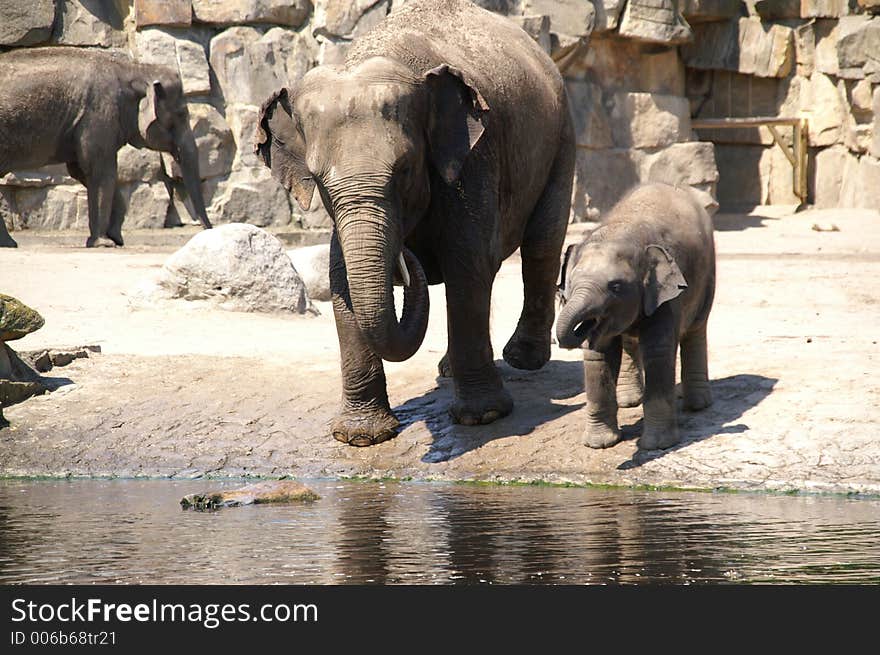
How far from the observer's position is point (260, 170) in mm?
19312

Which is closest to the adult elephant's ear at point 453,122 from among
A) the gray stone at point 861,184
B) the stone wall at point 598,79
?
the stone wall at point 598,79

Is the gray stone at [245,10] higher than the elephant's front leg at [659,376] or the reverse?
higher

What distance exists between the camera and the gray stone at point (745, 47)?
2300cm

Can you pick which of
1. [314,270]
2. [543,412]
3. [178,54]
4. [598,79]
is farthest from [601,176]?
[543,412]

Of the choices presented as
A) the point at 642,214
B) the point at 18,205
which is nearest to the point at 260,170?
the point at 18,205

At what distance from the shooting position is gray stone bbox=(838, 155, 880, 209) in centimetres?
2169

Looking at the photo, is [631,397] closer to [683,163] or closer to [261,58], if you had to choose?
[261,58]

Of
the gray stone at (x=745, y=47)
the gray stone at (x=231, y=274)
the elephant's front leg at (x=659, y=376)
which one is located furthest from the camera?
the gray stone at (x=745, y=47)

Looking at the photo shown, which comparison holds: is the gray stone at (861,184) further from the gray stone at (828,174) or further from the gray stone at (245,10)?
the gray stone at (245,10)

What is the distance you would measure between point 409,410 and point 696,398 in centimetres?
175

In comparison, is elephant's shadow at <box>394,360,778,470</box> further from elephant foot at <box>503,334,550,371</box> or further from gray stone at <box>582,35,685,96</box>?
gray stone at <box>582,35,685,96</box>

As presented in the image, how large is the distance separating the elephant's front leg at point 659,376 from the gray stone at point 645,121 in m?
13.7

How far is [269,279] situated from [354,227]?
15.7ft

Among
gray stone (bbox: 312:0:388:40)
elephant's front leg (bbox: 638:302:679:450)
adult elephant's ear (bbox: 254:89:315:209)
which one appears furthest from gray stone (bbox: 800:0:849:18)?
adult elephant's ear (bbox: 254:89:315:209)
